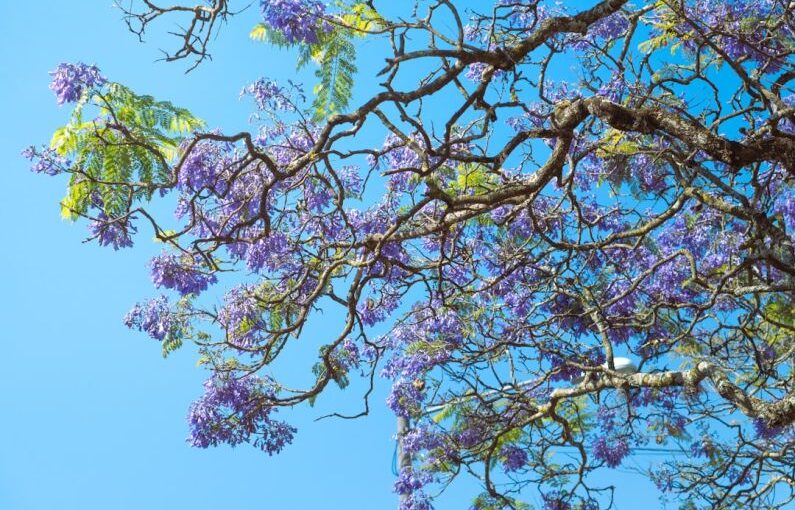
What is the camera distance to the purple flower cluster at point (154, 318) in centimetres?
633

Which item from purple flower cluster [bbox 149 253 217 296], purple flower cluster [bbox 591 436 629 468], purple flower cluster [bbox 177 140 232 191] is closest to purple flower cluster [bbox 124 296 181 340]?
purple flower cluster [bbox 149 253 217 296]

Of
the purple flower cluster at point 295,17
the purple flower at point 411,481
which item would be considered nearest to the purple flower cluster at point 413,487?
the purple flower at point 411,481

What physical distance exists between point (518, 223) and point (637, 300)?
978 millimetres

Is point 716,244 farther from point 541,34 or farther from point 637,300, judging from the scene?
point 541,34

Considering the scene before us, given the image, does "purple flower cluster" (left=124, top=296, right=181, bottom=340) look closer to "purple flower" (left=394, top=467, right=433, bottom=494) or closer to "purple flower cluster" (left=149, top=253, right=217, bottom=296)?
"purple flower cluster" (left=149, top=253, right=217, bottom=296)

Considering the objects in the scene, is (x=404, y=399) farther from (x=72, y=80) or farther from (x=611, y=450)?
(x=72, y=80)

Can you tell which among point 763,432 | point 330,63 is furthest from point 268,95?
point 763,432

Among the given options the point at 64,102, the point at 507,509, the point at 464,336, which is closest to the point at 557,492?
the point at 507,509

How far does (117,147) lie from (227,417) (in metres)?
1.82

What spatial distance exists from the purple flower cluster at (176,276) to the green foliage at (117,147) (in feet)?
2.42

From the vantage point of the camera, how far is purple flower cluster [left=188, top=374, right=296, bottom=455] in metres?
5.89

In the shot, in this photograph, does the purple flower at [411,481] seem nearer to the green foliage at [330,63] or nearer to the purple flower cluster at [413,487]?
the purple flower cluster at [413,487]

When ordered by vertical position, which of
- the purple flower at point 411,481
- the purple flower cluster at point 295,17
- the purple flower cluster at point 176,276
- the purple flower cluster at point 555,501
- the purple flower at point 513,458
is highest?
the purple flower cluster at point 295,17

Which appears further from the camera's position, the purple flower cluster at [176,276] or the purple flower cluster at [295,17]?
the purple flower cluster at [176,276]
